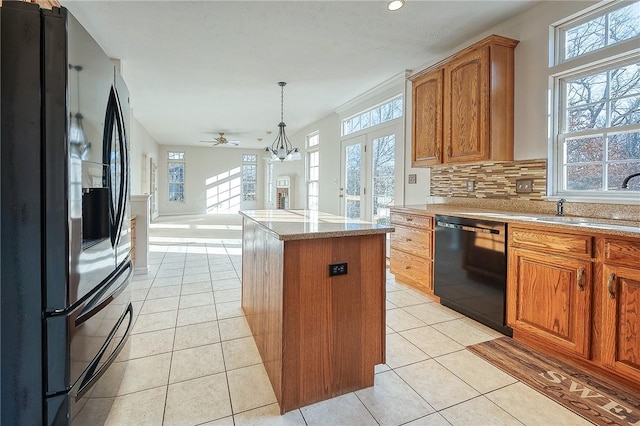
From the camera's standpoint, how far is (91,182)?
1238mm

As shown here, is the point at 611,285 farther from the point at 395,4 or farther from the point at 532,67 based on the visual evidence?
the point at 395,4

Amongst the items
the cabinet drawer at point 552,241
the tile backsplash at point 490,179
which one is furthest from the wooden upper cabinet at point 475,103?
the cabinet drawer at point 552,241

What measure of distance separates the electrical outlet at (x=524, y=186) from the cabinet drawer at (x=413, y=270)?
101 centimetres

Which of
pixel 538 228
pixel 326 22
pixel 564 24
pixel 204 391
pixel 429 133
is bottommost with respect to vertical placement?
pixel 204 391

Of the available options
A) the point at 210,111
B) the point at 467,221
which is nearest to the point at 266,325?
the point at 467,221

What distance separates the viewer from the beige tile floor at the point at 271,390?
1.58m

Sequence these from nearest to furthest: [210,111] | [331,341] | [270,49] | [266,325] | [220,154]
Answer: [331,341] < [266,325] < [270,49] < [210,111] < [220,154]

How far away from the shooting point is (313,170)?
756 cm

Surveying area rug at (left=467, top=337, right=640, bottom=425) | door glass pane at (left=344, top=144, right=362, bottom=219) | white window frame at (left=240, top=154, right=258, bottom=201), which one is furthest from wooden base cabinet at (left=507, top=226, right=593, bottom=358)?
white window frame at (left=240, top=154, right=258, bottom=201)

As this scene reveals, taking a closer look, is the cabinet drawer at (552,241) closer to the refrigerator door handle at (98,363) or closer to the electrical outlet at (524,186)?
the electrical outlet at (524,186)

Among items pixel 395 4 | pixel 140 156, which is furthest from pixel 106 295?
pixel 140 156

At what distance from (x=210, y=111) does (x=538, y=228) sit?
6.10m

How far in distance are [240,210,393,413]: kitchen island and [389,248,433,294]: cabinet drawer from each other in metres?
1.48

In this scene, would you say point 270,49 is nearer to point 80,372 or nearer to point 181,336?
point 181,336
